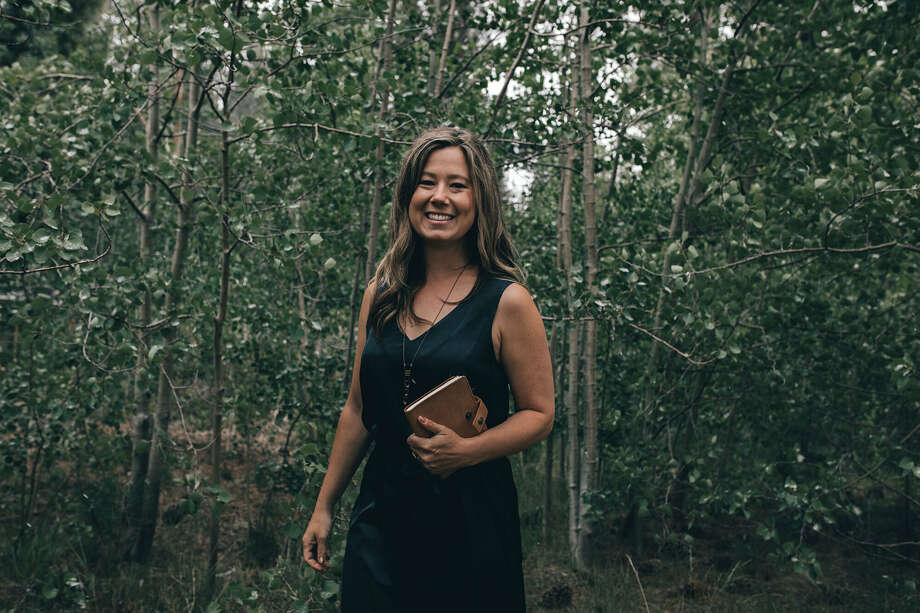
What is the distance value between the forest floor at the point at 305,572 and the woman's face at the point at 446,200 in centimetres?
131

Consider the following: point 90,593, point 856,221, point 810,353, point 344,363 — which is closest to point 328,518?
point 344,363

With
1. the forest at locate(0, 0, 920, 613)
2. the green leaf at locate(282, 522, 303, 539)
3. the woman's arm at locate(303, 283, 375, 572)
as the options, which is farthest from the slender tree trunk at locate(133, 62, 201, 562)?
the woman's arm at locate(303, 283, 375, 572)

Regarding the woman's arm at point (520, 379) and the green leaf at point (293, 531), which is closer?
the woman's arm at point (520, 379)

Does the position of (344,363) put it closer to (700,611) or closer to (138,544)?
(138,544)

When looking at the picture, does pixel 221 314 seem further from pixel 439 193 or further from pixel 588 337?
pixel 588 337

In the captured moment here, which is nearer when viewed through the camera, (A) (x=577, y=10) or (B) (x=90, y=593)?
(B) (x=90, y=593)

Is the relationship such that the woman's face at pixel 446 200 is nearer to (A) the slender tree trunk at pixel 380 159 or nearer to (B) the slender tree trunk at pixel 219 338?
(B) the slender tree trunk at pixel 219 338

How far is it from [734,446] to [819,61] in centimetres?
261

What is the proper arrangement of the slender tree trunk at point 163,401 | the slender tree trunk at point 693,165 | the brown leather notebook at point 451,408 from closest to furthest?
the brown leather notebook at point 451,408
the slender tree trunk at point 163,401
the slender tree trunk at point 693,165

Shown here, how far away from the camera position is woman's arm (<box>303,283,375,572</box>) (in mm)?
2004

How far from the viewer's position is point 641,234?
4559mm

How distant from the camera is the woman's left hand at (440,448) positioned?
5.39ft

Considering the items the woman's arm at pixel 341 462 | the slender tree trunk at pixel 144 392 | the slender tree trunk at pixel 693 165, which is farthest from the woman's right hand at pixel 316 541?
the slender tree trunk at pixel 693 165

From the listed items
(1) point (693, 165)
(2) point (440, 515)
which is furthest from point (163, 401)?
(1) point (693, 165)
